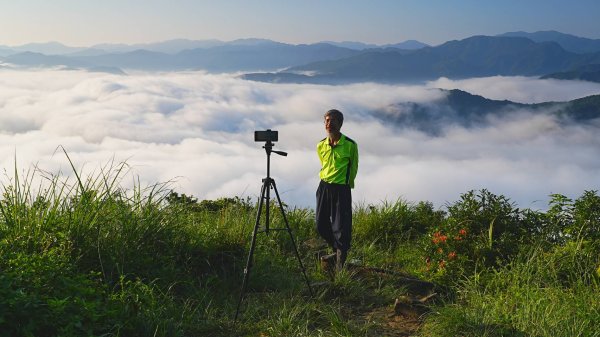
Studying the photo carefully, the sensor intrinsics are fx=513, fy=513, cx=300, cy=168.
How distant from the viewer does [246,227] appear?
7.21 m

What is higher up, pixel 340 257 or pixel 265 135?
pixel 265 135

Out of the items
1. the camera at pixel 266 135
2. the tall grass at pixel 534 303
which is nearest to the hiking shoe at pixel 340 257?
the tall grass at pixel 534 303

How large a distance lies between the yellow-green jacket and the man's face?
197 mm

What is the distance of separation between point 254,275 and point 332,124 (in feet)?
7.08

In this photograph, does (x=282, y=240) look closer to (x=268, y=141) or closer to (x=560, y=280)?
(x=268, y=141)

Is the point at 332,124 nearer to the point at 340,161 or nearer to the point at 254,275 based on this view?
the point at 340,161

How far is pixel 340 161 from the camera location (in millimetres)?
6785

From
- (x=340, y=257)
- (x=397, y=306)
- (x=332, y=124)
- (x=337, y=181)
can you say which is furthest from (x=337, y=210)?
(x=397, y=306)

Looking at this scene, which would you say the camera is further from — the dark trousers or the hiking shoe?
the hiking shoe

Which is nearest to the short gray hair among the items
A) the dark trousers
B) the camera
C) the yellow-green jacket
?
the yellow-green jacket

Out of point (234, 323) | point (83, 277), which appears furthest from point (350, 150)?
point (83, 277)

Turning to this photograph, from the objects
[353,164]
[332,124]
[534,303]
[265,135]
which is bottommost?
[534,303]

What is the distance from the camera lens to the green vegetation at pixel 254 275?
441 centimetres

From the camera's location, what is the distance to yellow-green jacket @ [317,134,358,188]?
265 inches
